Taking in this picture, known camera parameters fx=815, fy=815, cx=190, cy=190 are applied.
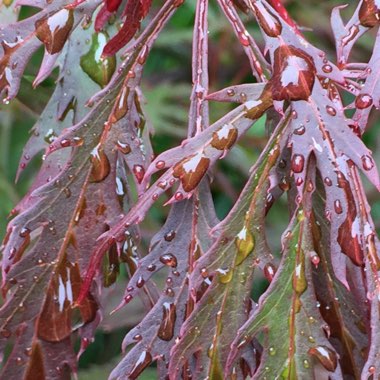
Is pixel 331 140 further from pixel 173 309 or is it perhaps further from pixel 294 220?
pixel 173 309

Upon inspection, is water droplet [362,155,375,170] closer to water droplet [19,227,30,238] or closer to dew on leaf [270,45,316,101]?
dew on leaf [270,45,316,101]

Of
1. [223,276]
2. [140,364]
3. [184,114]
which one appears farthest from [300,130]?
[184,114]

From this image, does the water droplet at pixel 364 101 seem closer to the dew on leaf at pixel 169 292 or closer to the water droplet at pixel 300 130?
the water droplet at pixel 300 130

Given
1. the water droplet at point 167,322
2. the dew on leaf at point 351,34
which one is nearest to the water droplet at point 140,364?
the water droplet at point 167,322

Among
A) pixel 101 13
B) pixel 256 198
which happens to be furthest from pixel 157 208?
pixel 256 198

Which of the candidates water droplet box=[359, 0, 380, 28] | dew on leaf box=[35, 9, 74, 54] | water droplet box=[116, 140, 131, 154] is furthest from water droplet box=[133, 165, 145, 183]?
water droplet box=[359, 0, 380, 28]

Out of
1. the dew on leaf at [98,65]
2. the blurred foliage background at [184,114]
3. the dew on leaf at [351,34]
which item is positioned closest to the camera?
the dew on leaf at [351,34]
